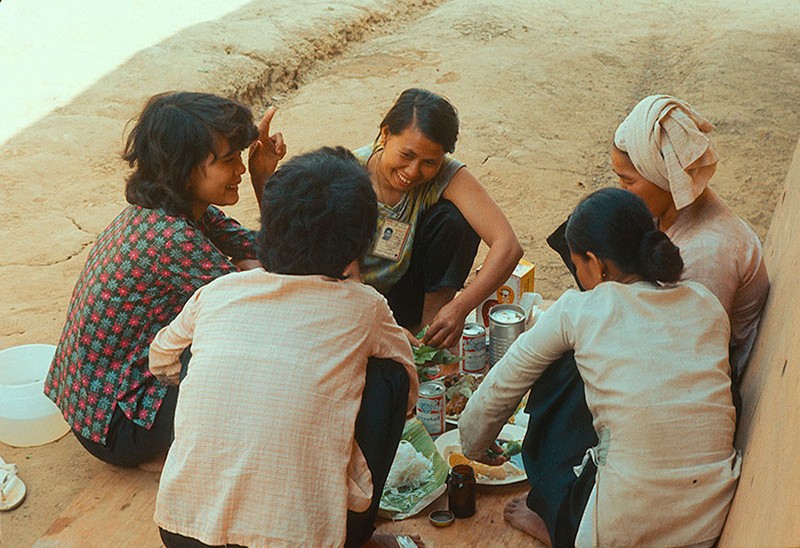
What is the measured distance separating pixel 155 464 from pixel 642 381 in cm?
169

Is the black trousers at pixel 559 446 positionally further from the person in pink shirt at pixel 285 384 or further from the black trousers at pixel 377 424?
the person in pink shirt at pixel 285 384

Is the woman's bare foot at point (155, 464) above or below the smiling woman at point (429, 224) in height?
below

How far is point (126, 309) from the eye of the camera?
2.85 m

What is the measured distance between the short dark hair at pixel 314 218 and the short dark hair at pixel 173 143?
2.07 feet

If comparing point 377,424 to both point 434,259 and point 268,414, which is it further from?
point 434,259

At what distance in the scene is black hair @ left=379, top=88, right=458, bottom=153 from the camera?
3.27 meters

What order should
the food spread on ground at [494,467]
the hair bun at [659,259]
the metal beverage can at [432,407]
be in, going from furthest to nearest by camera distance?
the metal beverage can at [432,407] < the food spread on ground at [494,467] < the hair bun at [659,259]

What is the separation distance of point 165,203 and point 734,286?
1729 millimetres

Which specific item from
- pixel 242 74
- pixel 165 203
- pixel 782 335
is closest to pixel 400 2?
pixel 242 74

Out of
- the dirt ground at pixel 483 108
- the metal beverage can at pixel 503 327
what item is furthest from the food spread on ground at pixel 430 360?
the dirt ground at pixel 483 108

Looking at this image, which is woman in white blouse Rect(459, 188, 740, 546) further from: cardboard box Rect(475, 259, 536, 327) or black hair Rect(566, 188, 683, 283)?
cardboard box Rect(475, 259, 536, 327)

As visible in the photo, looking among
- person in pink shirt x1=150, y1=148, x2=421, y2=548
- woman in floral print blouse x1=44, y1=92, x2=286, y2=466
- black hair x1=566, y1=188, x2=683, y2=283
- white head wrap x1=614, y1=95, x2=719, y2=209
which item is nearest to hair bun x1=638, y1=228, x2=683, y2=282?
black hair x1=566, y1=188, x2=683, y2=283

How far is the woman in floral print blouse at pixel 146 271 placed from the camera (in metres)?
2.79

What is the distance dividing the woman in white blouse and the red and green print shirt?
1.10 meters
